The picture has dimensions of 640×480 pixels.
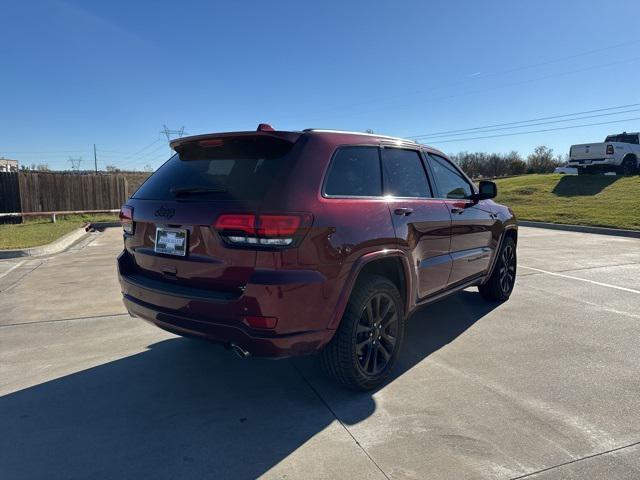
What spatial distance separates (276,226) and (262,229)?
8cm

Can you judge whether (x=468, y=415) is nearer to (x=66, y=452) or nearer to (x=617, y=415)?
(x=617, y=415)

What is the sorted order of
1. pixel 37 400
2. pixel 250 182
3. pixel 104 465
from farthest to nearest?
pixel 37 400 → pixel 250 182 → pixel 104 465

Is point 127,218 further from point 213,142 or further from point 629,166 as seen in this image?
point 629,166

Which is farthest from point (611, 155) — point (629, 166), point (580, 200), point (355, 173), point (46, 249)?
point (46, 249)

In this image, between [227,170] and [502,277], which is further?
[502,277]

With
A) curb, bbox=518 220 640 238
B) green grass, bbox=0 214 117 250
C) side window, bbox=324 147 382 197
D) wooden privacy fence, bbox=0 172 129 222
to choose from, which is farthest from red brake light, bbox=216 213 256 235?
wooden privacy fence, bbox=0 172 129 222

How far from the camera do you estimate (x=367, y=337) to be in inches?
133

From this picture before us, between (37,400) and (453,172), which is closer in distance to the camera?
(37,400)

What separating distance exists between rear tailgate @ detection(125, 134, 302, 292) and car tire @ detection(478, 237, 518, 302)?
377 cm

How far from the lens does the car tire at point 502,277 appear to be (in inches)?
226

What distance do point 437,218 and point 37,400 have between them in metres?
3.47

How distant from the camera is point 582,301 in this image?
19.3ft

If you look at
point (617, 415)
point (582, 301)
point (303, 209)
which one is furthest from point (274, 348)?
point (582, 301)

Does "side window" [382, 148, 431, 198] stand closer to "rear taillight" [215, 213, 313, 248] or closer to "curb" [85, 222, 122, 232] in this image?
"rear taillight" [215, 213, 313, 248]
